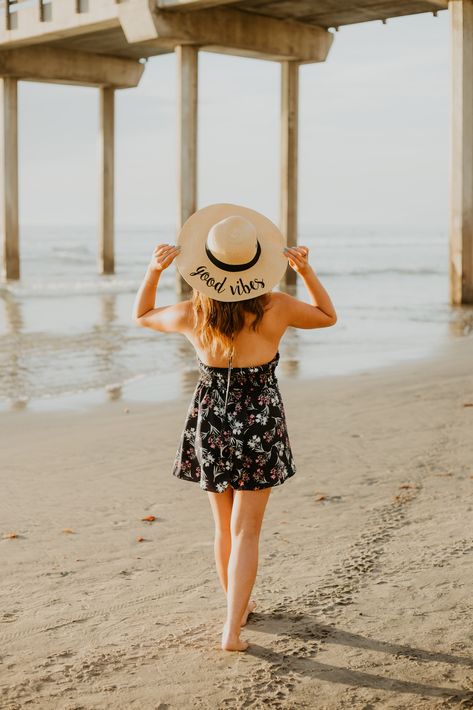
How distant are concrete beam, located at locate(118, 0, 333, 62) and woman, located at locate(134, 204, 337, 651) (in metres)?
20.0

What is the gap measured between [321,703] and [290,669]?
11.0 inches

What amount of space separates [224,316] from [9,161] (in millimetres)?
27626

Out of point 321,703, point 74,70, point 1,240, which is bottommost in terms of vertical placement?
point 321,703

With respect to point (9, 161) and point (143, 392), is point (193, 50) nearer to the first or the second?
point (9, 161)

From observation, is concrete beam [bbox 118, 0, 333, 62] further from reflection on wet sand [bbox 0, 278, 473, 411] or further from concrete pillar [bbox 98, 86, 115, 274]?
concrete pillar [bbox 98, 86, 115, 274]

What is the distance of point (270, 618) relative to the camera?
417cm

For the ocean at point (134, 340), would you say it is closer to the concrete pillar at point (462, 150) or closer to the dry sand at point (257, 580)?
the concrete pillar at point (462, 150)

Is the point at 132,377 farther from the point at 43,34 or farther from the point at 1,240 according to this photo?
the point at 1,240

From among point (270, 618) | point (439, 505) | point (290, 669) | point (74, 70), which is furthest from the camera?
point (74, 70)

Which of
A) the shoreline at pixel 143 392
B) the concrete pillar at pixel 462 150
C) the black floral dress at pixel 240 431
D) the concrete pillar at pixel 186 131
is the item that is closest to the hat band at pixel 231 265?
the black floral dress at pixel 240 431

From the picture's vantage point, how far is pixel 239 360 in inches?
151

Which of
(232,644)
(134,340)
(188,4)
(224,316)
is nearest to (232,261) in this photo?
(224,316)

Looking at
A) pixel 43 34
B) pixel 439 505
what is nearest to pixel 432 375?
pixel 439 505

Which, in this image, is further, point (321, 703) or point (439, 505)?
point (439, 505)
